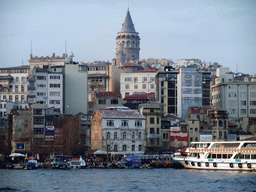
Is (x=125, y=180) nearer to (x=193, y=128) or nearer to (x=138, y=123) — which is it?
(x=138, y=123)

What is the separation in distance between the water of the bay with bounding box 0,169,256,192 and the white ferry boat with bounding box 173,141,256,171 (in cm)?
262

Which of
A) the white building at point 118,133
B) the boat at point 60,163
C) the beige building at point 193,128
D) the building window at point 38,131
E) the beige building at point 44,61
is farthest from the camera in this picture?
the beige building at point 44,61

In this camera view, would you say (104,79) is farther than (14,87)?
Yes

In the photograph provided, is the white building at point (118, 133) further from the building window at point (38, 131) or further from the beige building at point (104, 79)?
the beige building at point (104, 79)

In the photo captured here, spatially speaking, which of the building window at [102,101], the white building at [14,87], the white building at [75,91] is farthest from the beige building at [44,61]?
the building window at [102,101]

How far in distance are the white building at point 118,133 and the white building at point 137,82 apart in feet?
199

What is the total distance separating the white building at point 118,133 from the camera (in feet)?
386

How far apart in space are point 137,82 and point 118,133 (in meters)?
65.0

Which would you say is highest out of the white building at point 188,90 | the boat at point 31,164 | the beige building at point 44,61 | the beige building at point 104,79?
the beige building at point 44,61

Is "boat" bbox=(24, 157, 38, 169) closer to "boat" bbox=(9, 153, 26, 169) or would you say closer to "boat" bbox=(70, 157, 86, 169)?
"boat" bbox=(9, 153, 26, 169)

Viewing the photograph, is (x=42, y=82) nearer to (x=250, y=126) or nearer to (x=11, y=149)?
(x=11, y=149)

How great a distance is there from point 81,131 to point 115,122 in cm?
1131

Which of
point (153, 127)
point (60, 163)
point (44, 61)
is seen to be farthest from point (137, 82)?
point (60, 163)

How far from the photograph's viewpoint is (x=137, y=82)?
183 m
